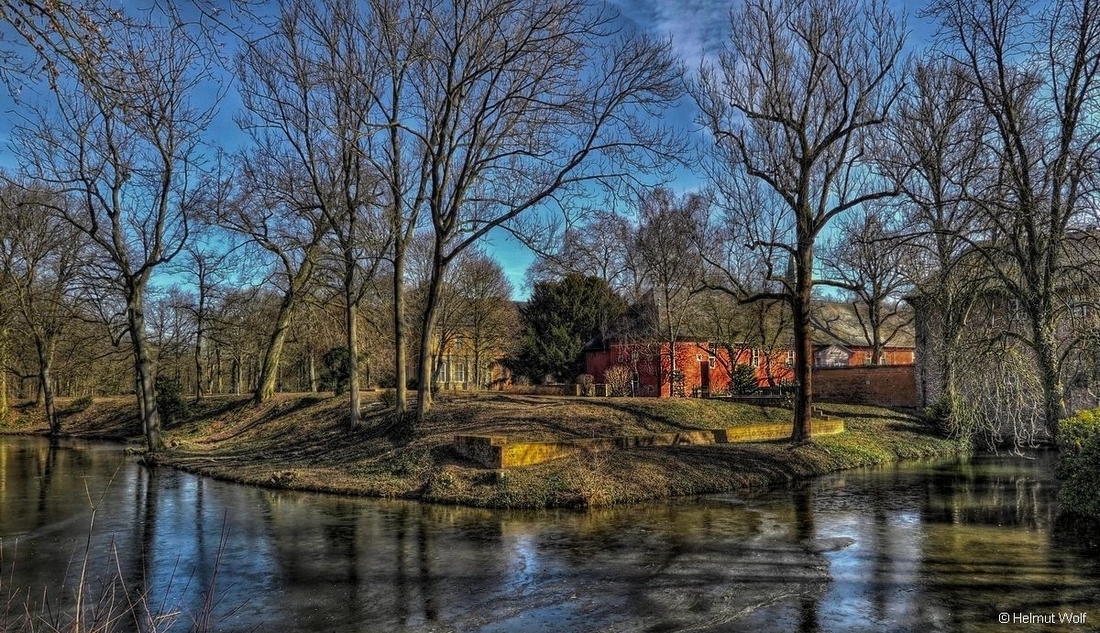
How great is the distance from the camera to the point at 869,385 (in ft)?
99.6

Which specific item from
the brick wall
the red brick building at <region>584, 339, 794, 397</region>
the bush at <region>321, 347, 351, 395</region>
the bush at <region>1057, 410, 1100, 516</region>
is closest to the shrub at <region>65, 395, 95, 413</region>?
the bush at <region>321, 347, 351, 395</region>

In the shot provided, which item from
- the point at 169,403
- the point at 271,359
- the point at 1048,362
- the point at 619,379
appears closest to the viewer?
the point at 1048,362

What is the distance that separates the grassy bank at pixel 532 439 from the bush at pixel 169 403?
285 cm

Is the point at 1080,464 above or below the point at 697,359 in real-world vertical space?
below

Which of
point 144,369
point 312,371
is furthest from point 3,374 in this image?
point 144,369

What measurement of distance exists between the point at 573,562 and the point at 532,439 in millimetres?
7507

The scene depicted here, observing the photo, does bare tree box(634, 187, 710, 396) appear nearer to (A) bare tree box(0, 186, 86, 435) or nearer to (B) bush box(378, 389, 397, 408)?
(B) bush box(378, 389, 397, 408)

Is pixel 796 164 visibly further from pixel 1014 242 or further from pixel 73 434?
pixel 73 434

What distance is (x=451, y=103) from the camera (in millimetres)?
18047

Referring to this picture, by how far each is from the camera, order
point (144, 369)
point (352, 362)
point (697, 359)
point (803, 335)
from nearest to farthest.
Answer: point (803, 335)
point (352, 362)
point (144, 369)
point (697, 359)

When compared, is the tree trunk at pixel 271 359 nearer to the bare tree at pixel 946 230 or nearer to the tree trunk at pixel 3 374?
the tree trunk at pixel 3 374

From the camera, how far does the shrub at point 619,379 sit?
102 feet

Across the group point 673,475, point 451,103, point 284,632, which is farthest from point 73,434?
point 284,632

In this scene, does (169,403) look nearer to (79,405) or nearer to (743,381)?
(79,405)
